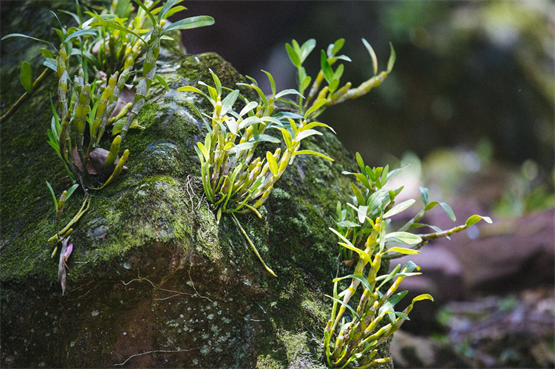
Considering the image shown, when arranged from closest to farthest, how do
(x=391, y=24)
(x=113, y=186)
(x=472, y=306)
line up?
(x=113, y=186) < (x=472, y=306) < (x=391, y=24)

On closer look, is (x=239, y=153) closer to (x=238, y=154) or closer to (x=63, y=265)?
(x=238, y=154)

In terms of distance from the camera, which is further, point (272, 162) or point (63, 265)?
point (272, 162)

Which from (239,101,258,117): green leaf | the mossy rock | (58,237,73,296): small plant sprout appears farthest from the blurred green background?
(58,237,73,296): small plant sprout

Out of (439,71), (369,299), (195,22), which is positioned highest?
(195,22)

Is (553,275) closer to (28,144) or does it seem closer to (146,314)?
(146,314)

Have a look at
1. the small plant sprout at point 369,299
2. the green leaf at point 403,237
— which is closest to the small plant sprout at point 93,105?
the small plant sprout at point 369,299

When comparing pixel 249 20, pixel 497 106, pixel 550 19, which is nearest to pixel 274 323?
pixel 249 20

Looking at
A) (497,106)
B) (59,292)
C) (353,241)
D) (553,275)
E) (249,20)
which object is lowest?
(553,275)

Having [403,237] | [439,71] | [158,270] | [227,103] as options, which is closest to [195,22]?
[227,103]
